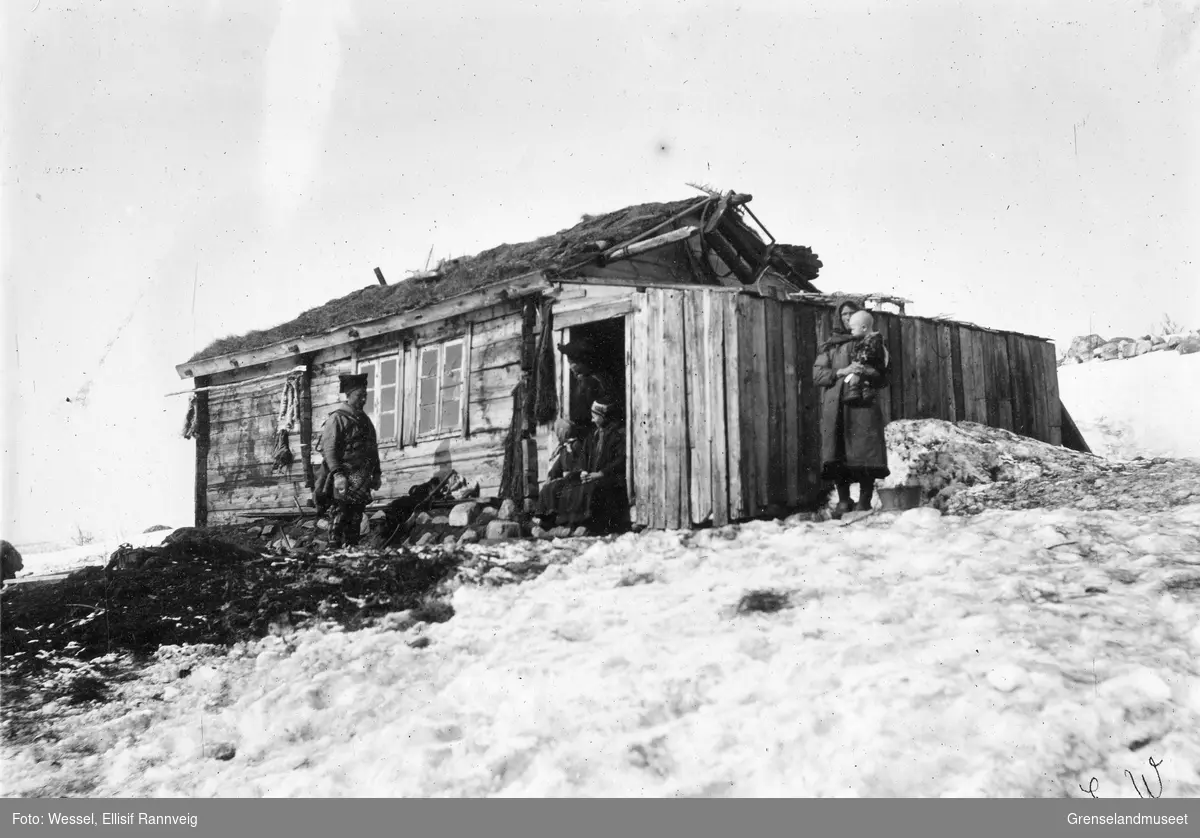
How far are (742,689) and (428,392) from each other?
9.66 m

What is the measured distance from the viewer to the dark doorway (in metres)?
10.8

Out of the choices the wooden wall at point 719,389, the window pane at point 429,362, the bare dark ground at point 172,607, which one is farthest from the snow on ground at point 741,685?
the window pane at point 429,362

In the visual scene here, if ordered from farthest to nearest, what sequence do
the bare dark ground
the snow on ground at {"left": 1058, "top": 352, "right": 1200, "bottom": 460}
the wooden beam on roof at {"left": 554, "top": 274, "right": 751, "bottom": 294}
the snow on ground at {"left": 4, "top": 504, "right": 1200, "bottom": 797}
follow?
the snow on ground at {"left": 1058, "top": 352, "right": 1200, "bottom": 460}
the wooden beam on roof at {"left": 554, "top": 274, "right": 751, "bottom": 294}
the bare dark ground
the snow on ground at {"left": 4, "top": 504, "right": 1200, "bottom": 797}

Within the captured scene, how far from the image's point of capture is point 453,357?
41.6 ft

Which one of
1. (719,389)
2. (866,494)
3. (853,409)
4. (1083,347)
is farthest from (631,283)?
(1083,347)

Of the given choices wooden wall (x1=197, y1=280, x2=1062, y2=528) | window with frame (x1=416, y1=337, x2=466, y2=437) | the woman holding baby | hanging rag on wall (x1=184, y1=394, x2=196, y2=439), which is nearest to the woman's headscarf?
the woman holding baby

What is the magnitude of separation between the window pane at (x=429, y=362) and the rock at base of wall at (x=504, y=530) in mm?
3397

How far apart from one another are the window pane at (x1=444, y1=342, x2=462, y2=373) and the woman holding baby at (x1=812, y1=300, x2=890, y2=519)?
19.7 feet

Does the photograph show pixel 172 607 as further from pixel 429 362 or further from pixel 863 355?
pixel 429 362

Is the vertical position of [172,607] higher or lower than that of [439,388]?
lower

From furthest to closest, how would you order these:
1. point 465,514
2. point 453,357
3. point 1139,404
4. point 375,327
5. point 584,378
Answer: point 1139,404 → point 375,327 → point 453,357 → point 465,514 → point 584,378

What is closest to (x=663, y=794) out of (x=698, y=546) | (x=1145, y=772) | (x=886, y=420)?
(x=1145, y=772)
